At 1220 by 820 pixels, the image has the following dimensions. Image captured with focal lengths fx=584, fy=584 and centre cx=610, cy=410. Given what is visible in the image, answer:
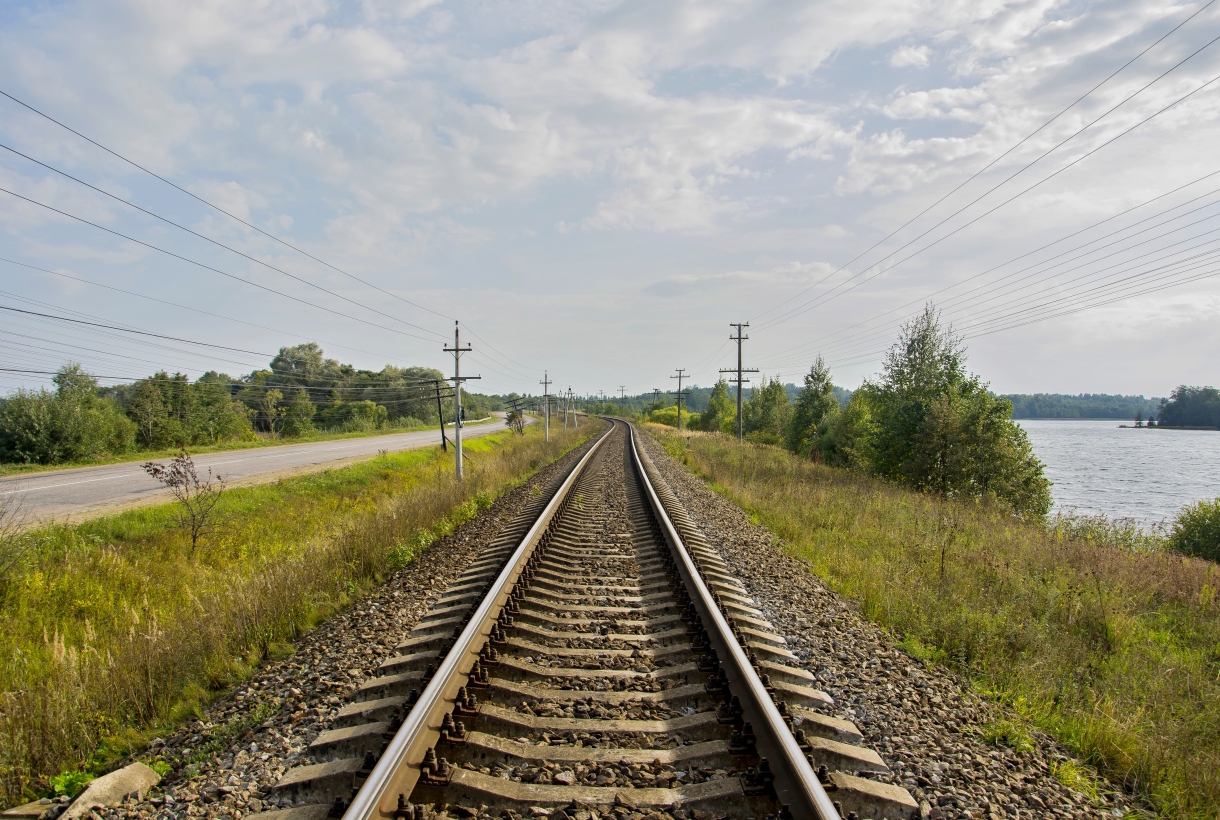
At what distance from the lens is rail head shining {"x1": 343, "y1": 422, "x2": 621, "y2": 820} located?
2.48 meters

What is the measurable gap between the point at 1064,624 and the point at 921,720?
346cm

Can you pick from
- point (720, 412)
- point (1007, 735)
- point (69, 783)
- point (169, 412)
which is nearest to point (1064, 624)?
point (1007, 735)

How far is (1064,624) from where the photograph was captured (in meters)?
5.84

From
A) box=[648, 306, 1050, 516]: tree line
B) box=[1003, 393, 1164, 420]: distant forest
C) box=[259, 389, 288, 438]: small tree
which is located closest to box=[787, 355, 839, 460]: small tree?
box=[648, 306, 1050, 516]: tree line

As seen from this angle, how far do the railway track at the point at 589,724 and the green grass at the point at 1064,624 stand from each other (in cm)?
145

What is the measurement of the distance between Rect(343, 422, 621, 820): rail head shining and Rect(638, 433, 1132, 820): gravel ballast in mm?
2300

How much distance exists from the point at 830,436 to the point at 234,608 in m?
30.7

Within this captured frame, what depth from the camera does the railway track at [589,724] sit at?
2641 millimetres

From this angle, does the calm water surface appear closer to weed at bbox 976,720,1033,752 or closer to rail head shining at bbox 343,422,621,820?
weed at bbox 976,720,1033,752

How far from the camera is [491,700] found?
361 centimetres

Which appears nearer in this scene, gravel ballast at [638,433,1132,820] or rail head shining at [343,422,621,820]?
rail head shining at [343,422,621,820]

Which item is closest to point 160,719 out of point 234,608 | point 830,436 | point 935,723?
point 234,608

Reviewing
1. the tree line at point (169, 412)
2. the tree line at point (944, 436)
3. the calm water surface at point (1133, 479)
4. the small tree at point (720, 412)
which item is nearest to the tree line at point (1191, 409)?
the calm water surface at point (1133, 479)

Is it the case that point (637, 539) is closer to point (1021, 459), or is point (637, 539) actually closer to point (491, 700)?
point (491, 700)
